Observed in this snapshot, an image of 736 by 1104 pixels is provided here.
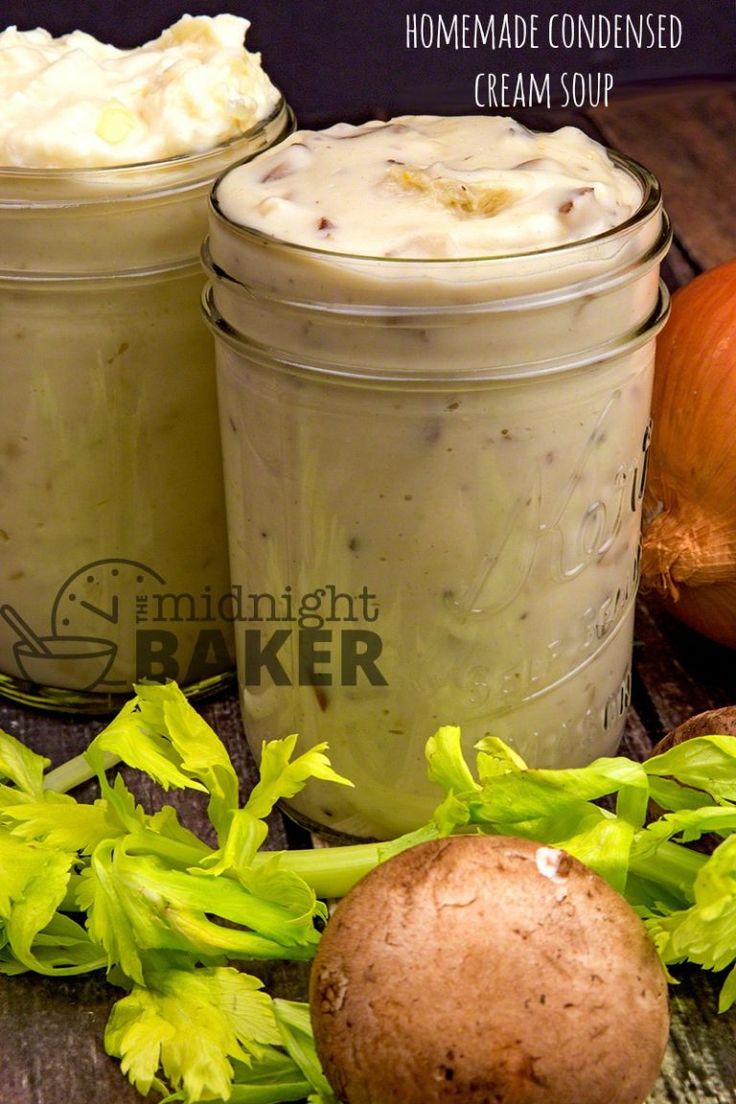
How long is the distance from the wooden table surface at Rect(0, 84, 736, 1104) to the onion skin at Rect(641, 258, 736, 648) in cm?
8

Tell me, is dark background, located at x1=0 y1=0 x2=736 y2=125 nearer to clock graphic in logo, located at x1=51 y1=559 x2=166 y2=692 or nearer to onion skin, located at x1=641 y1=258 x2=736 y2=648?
onion skin, located at x1=641 y1=258 x2=736 y2=648

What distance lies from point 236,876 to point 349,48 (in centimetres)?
129

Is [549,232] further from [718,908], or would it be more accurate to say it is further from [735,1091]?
[735,1091]

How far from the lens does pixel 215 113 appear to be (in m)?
1.06

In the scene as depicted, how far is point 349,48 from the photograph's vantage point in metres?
1.86

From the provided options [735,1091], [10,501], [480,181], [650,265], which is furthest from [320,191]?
[735,1091]

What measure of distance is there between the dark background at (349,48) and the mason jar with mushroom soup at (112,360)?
710mm

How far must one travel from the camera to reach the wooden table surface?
2.86 ft

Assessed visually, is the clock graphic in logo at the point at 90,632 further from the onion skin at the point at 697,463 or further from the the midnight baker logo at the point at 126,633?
the onion skin at the point at 697,463

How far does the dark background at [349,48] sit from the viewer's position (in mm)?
1812

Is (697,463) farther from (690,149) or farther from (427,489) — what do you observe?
(690,149)

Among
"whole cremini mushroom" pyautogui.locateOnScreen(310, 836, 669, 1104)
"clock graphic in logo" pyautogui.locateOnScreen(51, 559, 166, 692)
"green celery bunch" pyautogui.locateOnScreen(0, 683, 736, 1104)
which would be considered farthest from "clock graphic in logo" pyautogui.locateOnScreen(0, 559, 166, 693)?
"whole cremini mushroom" pyautogui.locateOnScreen(310, 836, 669, 1104)

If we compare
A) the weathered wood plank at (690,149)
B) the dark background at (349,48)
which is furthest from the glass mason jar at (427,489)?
the dark background at (349,48)

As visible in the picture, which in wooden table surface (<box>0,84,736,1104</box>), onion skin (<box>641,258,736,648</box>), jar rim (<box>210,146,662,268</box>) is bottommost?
wooden table surface (<box>0,84,736,1104</box>)
